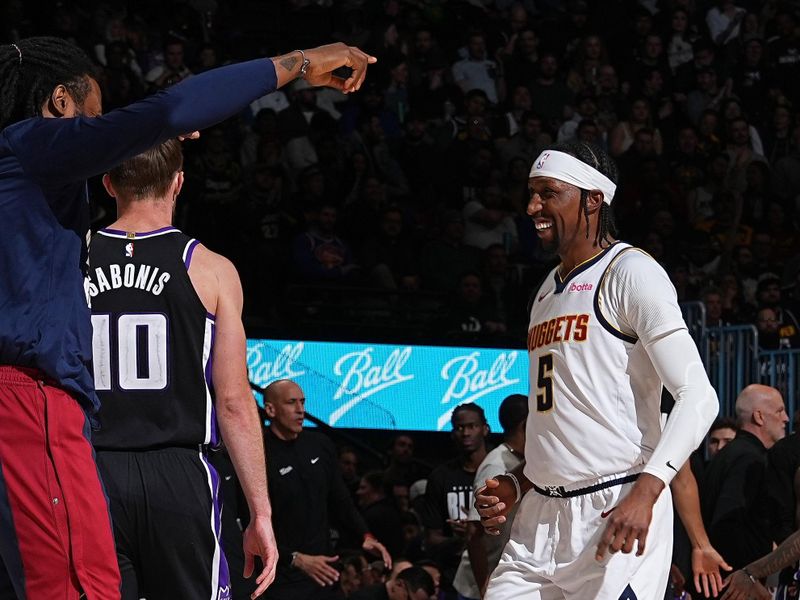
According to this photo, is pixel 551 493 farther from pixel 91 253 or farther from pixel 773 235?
pixel 773 235

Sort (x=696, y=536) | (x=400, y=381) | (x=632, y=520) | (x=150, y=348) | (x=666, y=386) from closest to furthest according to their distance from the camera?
(x=632, y=520) → (x=150, y=348) → (x=666, y=386) → (x=696, y=536) → (x=400, y=381)

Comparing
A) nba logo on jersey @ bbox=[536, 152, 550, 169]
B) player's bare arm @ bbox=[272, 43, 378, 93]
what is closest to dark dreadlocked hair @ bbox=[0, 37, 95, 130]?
player's bare arm @ bbox=[272, 43, 378, 93]

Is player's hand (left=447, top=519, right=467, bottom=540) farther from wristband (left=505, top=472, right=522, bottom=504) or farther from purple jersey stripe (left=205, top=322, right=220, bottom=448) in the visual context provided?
purple jersey stripe (left=205, top=322, right=220, bottom=448)

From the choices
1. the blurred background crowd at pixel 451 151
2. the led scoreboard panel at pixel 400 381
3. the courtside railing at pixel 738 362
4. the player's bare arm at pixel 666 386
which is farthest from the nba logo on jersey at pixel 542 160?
the led scoreboard panel at pixel 400 381

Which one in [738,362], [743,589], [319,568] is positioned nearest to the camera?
[743,589]

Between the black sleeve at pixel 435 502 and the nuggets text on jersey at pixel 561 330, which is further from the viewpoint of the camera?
→ the black sleeve at pixel 435 502

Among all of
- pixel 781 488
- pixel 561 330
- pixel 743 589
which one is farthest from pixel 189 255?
pixel 781 488

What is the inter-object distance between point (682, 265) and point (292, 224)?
432cm

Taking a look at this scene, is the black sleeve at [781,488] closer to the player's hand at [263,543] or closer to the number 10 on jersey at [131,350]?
the player's hand at [263,543]

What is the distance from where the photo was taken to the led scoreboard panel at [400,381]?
39.8ft

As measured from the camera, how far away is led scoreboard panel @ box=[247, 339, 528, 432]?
12.1 m

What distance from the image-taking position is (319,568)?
8250 millimetres

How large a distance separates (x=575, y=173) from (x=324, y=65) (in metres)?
1.72

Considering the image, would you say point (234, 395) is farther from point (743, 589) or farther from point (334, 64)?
point (743, 589)
